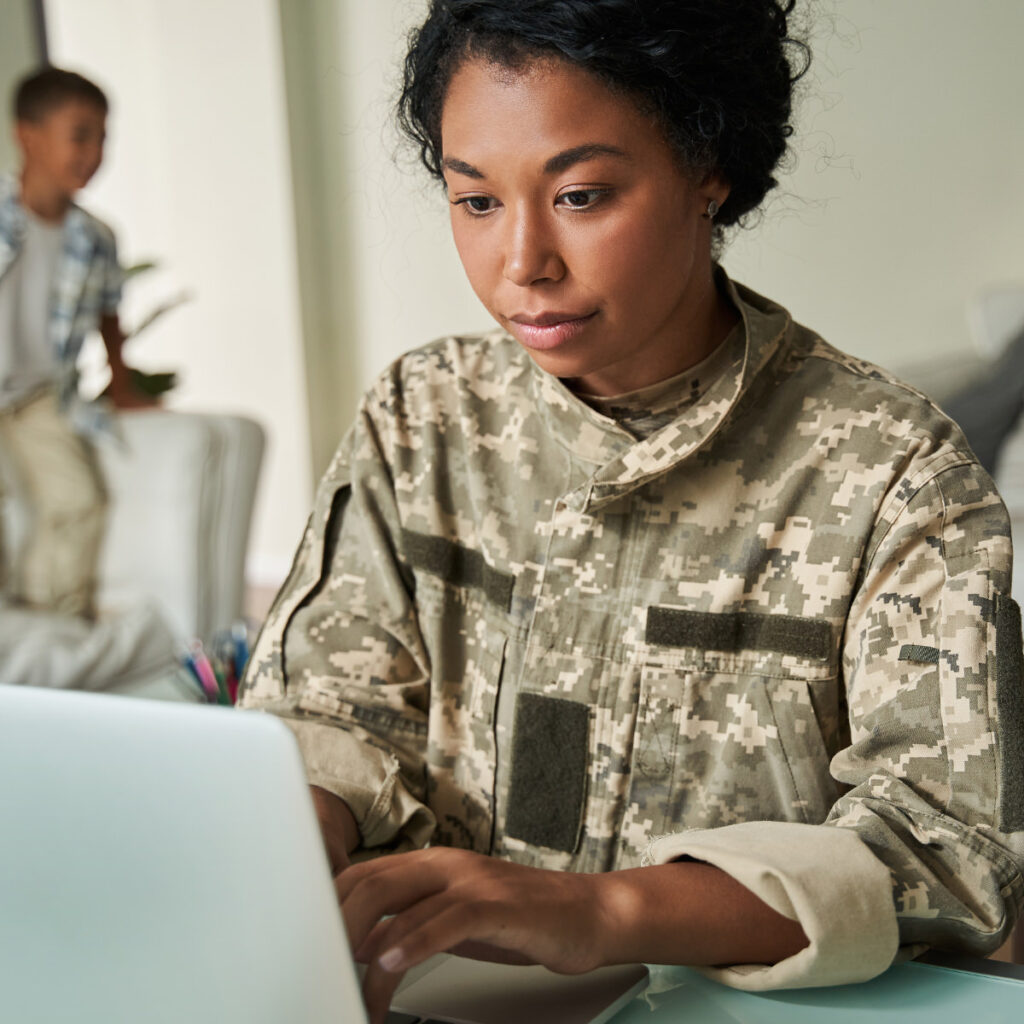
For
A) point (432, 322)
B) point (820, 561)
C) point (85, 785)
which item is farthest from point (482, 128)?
point (432, 322)

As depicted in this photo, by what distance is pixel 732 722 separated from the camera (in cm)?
83

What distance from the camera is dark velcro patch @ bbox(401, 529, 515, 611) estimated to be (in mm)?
900

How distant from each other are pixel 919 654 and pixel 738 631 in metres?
0.14

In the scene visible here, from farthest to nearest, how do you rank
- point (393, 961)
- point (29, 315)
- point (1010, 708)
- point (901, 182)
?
point (29, 315) < point (901, 182) < point (1010, 708) < point (393, 961)

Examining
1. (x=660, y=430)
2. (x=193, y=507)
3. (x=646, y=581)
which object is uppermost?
(x=660, y=430)

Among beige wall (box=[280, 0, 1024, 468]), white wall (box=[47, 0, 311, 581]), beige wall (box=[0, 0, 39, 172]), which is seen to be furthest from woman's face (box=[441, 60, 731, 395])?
beige wall (box=[0, 0, 39, 172])

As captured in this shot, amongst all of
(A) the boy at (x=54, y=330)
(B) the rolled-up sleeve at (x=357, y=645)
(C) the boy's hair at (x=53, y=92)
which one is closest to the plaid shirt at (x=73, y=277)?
(A) the boy at (x=54, y=330)

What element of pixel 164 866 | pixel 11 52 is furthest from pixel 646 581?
pixel 11 52

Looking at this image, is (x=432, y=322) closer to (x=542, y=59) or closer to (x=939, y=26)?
(x=939, y=26)

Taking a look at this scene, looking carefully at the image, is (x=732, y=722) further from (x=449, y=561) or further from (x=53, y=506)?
(x=53, y=506)

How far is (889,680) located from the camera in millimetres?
740

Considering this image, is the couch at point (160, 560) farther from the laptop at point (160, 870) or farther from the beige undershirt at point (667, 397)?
the laptop at point (160, 870)

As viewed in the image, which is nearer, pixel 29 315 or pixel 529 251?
pixel 529 251

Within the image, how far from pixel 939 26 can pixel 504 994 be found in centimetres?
163
